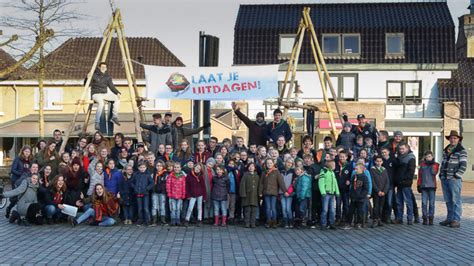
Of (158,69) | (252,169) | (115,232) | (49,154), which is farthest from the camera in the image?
(158,69)

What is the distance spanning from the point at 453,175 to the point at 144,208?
6.41m

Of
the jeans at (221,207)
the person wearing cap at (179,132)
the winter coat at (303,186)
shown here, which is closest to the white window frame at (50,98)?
the person wearing cap at (179,132)

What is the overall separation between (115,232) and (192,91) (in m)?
4.23

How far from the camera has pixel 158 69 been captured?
16469 mm

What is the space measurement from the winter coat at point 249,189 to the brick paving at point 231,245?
584 millimetres

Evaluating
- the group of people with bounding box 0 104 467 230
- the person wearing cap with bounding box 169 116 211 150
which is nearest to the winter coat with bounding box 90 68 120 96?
the group of people with bounding box 0 104 467 230

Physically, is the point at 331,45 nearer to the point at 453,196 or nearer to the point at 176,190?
the point at 453,196

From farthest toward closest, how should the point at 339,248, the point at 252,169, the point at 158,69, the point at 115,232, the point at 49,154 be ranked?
the point at 158,69 < the point at 49,154 < the point at 252,169 < the point at 115,232 < the point at 339,248

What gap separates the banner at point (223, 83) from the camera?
637 inches

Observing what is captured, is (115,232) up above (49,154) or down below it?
below

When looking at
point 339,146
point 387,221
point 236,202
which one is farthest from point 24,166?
point 387,221

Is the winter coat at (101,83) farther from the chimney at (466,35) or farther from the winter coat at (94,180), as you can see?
the chimney at (466,35)

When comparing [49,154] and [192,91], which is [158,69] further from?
[49,154]

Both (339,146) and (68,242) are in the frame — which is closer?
(68,242)
